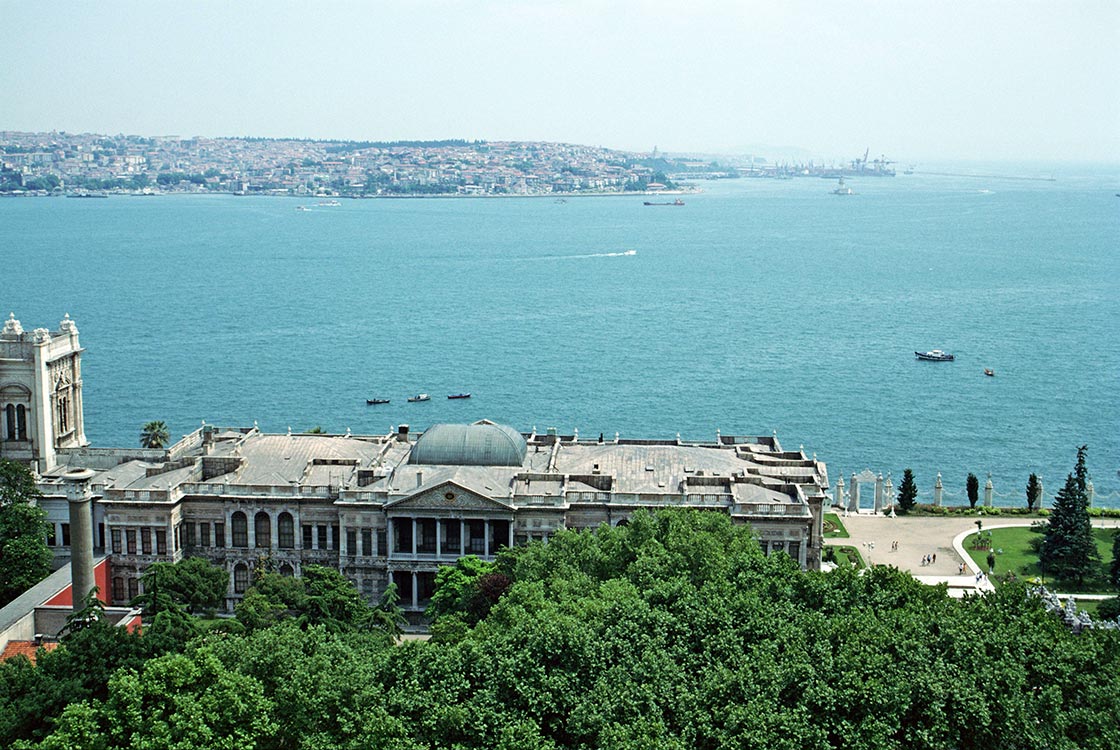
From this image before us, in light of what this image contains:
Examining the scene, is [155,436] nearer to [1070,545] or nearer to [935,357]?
[1070,545]

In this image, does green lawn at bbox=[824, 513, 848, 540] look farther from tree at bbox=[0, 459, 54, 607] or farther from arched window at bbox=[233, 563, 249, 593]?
tree at bbox=[0, 459, 54, 607]

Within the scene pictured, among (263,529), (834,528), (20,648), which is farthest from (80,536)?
(834,528)

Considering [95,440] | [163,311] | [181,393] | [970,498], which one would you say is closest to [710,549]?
[970,498]

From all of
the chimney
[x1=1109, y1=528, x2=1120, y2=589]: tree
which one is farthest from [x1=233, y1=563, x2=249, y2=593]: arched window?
[x1=1109, y1=528, x2=1120, y2=589]: tree

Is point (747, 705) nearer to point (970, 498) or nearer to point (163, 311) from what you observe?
point (970, 498)

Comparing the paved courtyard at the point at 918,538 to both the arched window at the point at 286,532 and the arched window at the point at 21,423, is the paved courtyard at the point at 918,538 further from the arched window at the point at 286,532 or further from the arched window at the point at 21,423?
the arched window at the point at 21,423

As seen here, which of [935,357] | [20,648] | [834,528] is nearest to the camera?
[20,648]

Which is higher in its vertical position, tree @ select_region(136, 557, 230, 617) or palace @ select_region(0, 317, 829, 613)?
palace @ select_region(0, 317, 829, 613)
